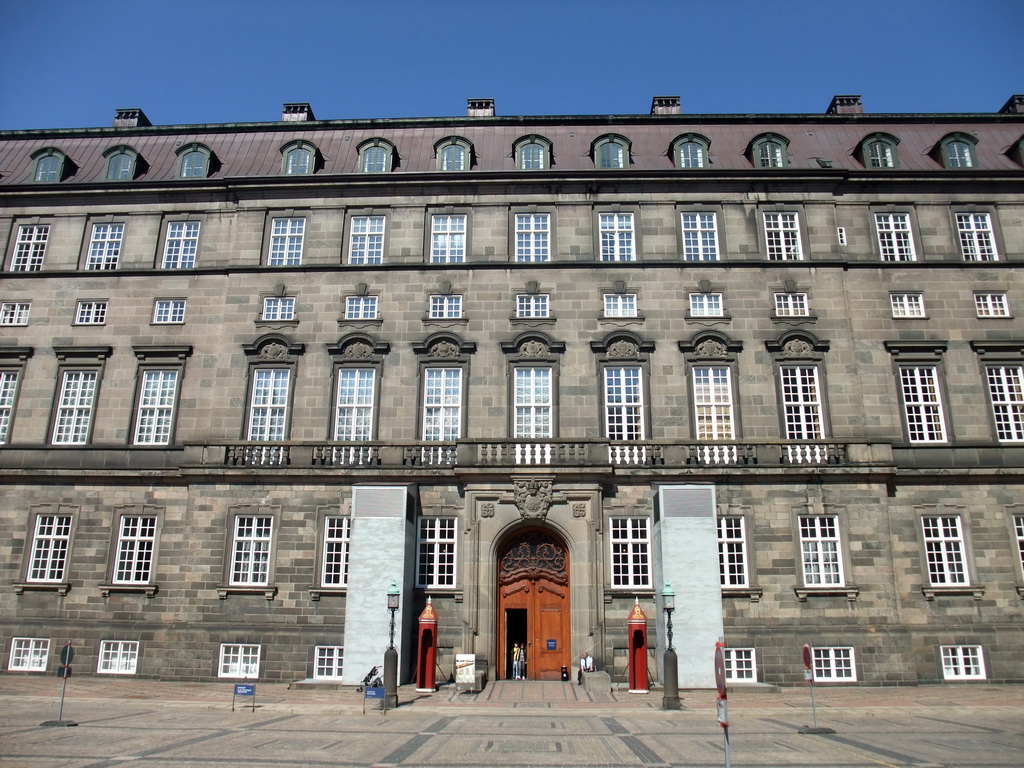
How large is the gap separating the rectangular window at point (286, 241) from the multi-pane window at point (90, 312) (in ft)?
25.4

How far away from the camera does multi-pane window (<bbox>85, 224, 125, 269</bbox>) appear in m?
33.5

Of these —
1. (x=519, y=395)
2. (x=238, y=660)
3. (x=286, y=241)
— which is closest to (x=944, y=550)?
(x=519, y=395)

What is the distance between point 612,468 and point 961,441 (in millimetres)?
14216

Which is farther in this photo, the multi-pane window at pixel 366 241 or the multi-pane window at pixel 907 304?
the multi-pane window at pixel 366 241

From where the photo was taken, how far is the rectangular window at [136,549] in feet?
96.4

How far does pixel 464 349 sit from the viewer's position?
30578 millimetres

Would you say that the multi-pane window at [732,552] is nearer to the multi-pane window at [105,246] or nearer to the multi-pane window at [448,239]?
the multi-pane window at [448,239]

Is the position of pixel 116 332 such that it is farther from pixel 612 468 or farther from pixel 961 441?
pixel 961 441

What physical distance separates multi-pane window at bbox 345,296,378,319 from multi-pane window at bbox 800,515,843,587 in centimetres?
1905

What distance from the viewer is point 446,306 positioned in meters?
31.4

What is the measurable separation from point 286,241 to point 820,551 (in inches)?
995

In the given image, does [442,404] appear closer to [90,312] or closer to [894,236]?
[90,312]

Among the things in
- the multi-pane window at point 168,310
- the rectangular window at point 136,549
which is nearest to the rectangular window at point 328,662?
the rectangular window at point 136,549

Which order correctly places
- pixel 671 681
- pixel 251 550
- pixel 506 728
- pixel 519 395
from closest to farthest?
pixel 506 728, pixel 671 681, pixel 251 550, pixel 519 395
